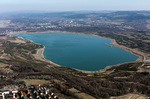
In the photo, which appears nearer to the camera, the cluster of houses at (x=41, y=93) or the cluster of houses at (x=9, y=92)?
the cluster of houses at (x=9, y=92)

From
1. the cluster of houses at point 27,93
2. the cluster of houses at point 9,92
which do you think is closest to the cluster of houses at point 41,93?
the cluster of houses at point 27,93

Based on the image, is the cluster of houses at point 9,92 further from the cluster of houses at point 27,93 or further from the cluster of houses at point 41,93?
the cluster of houses at point 41,93

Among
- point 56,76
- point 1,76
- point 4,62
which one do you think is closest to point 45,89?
point 56,76

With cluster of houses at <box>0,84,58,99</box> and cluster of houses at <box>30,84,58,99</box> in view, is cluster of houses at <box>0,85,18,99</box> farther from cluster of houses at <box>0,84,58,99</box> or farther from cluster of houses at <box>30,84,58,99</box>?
cluster of houses at <box>30,84,58,99</box>

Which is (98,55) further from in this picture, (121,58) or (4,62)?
(4,62)

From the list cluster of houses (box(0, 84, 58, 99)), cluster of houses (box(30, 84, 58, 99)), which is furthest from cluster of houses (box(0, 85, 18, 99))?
cluster of houses (box(30, 84, 58, 99))

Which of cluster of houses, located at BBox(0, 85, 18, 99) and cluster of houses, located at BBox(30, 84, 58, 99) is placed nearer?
cluster of houses, located at BBox(0, 85, 18, 99)

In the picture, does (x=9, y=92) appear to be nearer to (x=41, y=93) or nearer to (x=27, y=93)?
(x=27, y=93)

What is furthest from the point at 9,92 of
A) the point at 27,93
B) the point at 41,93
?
the point at 41,93
